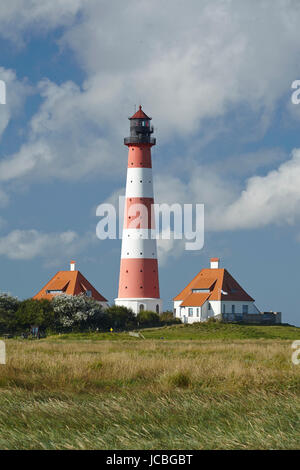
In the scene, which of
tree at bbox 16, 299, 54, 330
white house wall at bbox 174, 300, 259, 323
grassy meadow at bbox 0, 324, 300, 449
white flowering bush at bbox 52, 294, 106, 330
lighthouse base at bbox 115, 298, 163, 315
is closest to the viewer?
grassy meadow at bbox 0, 324, 300, 449

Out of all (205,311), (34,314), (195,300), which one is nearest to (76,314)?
(34,314)

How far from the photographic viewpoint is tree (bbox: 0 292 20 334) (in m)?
56.8

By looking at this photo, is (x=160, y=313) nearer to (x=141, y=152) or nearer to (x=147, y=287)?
(x=147, y=287)

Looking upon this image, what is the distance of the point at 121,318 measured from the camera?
2446 inches

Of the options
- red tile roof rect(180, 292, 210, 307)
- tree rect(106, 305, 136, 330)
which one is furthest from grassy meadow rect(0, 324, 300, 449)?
red tile roof rect(180, 292, 210, 307)

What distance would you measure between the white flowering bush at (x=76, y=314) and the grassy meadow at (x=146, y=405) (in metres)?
39.9

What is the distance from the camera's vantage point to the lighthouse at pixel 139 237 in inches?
2454

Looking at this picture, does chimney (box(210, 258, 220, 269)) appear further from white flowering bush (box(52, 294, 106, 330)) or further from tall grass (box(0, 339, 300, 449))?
tall grass (box(0, 339, 300, 449))

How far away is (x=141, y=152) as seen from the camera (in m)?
63.8

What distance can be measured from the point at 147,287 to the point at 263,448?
5433 cm

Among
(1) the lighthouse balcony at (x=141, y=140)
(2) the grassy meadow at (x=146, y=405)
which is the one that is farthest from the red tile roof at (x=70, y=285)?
(2) the grassy meadow at (x=146, y=405)

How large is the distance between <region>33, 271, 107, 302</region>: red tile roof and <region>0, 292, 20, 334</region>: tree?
30.7 ft

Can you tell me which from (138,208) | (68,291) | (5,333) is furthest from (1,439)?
(68,291)

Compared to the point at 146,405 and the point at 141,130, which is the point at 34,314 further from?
the point at 146,405
